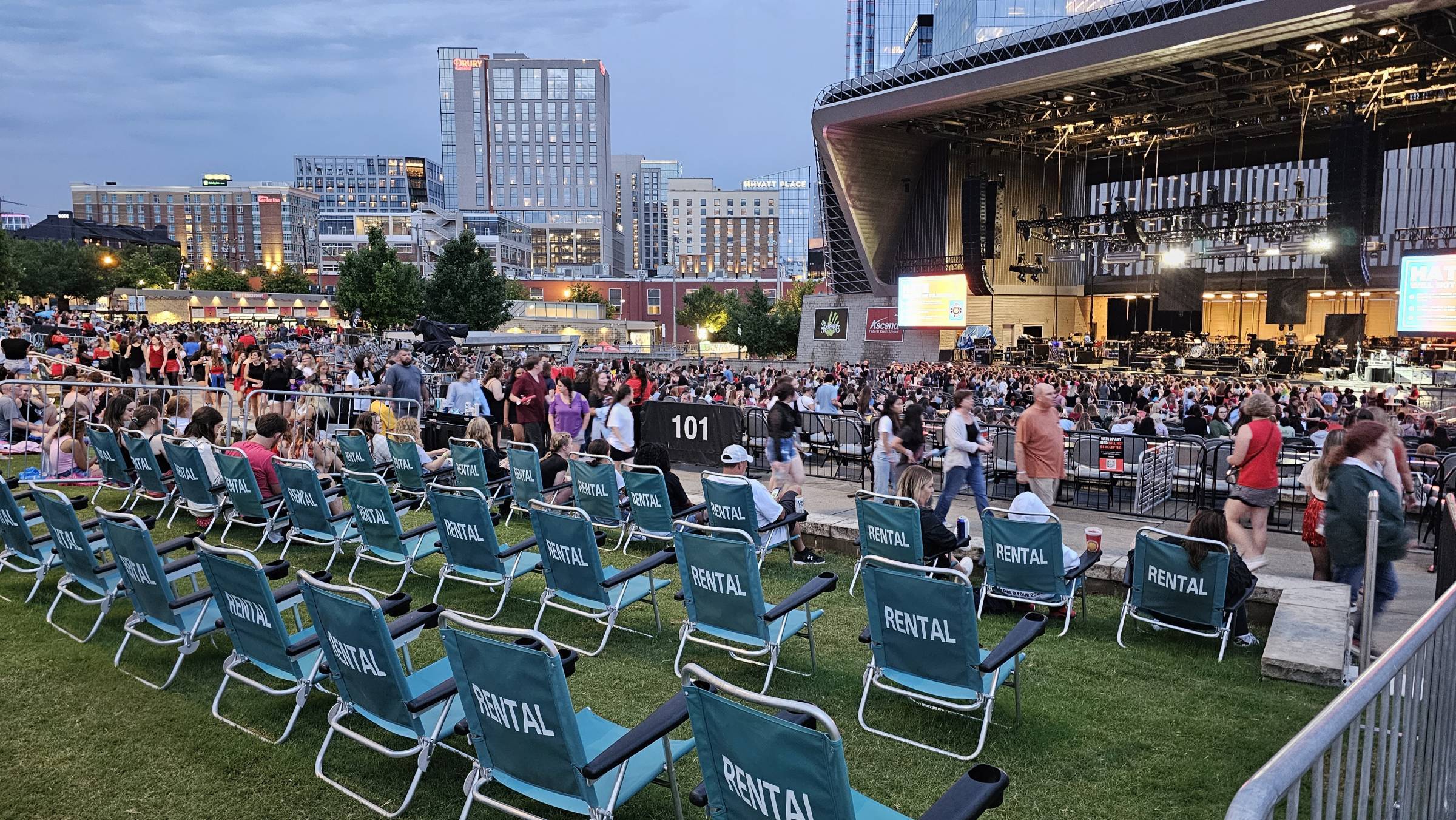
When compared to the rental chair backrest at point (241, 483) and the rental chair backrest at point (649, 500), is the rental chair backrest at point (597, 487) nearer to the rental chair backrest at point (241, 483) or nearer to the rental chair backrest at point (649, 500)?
the rental chair backrest at point (649, 500)

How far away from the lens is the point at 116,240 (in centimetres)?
11562

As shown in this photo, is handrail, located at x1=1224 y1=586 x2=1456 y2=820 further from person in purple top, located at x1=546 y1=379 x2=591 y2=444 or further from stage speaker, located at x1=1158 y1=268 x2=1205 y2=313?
stage speaker, located at x1=1158 y1=268 x2=1205 y2=313

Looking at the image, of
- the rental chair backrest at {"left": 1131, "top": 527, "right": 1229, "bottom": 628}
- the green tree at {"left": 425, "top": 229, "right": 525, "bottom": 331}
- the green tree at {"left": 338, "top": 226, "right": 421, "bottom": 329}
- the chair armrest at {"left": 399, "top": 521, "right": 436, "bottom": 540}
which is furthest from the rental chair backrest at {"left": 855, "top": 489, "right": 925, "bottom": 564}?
the green tree at {"left": 338, "top": 226, "right": 421, "bottom": 329}

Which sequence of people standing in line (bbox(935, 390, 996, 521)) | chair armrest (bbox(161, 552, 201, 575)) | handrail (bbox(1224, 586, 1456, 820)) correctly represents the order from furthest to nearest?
people standing in line (bbox(935, 390, 996, 521)), chair armrest (bbox(161, 552, 201, 575)), handrail (bbox(1224, 586, 1456, 820))

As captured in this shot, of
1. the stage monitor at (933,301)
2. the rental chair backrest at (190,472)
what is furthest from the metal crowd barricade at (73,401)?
the stage monitor at (933,301)

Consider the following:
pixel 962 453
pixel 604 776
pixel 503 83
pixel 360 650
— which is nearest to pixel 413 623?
pixel 360 650

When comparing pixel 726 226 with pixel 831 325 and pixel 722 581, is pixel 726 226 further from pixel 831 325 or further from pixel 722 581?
pixel 722 581

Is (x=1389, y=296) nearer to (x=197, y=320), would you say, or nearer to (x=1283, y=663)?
(x=1283, y=663)

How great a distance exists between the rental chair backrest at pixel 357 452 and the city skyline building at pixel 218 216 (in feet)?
547

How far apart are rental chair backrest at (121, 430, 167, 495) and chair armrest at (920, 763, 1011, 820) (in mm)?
8303

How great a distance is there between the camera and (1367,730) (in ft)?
6.35

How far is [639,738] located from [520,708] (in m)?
0.46

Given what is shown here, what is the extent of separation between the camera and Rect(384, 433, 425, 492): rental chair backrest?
8.86 m

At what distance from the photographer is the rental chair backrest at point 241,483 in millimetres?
7203
